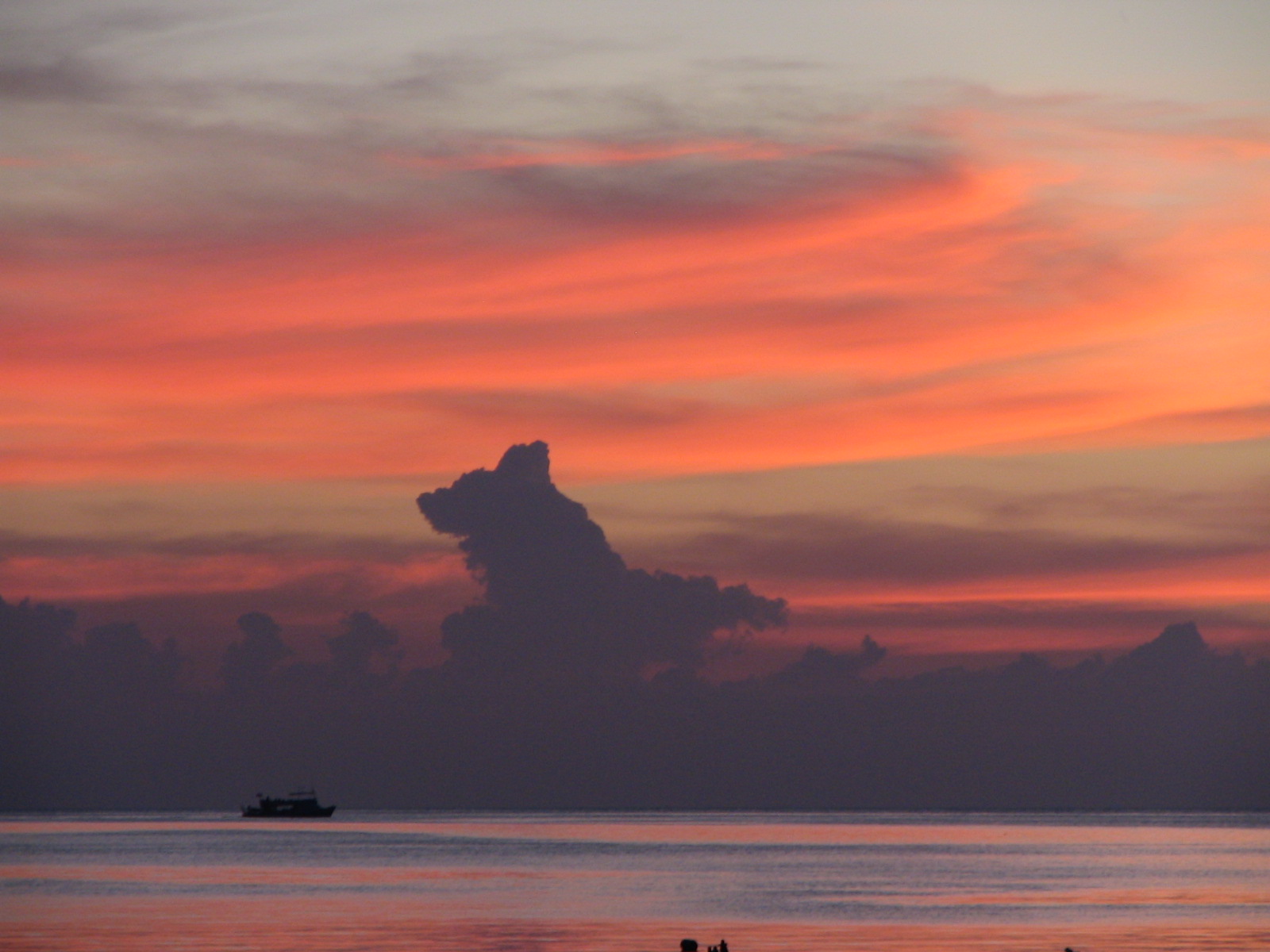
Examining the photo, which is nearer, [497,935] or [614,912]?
[497,935]

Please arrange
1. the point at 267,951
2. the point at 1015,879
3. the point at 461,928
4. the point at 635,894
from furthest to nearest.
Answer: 1. the point at 1015,879
2. the point at 635,894
3. the point at 461,928
4. the point at 267,951

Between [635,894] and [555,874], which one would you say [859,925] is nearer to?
[635,894]

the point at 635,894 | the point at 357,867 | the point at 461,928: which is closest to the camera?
the point at 461,928

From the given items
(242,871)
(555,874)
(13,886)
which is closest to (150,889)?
(13,886)

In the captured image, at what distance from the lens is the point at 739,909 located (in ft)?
427

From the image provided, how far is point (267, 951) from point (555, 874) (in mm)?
92238

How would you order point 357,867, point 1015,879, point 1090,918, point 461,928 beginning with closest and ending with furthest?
point 461,928
point 1090,918
point 1015,879
point 357,867

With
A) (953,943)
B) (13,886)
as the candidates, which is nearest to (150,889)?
(13,886)

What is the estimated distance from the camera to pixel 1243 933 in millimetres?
108812

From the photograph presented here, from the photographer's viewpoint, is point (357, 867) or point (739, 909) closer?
point (739, 909)

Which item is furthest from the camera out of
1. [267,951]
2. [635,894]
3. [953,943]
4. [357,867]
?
[357,867]

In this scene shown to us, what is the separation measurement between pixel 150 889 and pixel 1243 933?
9548cm

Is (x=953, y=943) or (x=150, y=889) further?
(x=150, y=889)

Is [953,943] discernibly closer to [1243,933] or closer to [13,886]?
[1243,933]
